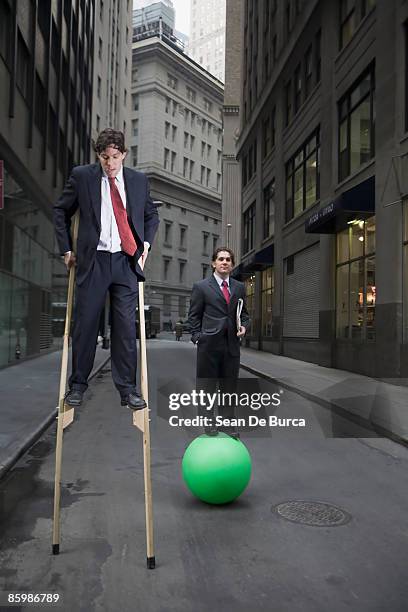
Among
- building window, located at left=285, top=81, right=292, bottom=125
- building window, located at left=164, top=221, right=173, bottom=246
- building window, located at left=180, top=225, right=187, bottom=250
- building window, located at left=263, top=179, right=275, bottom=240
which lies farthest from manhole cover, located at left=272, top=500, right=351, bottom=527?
building window, located at left=180, top=225, right=187, bottom=250

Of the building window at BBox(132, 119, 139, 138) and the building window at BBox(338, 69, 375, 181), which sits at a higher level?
the building window at BBox(132, 119, 139, 138)

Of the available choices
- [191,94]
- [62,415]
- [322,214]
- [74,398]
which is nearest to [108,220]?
[74,398]

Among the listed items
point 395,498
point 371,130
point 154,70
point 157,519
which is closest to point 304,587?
point 157,519

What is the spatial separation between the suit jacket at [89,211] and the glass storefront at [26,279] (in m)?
14.0

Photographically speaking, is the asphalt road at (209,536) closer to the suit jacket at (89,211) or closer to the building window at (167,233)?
the suit jacket at (89,211)

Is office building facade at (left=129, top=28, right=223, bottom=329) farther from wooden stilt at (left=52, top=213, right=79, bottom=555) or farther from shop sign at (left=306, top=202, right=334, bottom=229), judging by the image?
wooden stilt at (left=52, top=213, right=79, bottom=555)

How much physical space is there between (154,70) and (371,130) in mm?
66228

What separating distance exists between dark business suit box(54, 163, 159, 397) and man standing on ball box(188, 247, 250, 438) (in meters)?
3.00

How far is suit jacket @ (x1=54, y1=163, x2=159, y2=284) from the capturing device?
3654mm

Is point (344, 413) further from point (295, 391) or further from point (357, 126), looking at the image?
point (357, 126)

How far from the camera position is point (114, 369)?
374 cm

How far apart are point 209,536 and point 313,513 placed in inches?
42.2

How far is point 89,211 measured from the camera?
371 centimetres

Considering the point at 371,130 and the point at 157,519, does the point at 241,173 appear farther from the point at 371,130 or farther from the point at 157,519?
the point at 157,519
